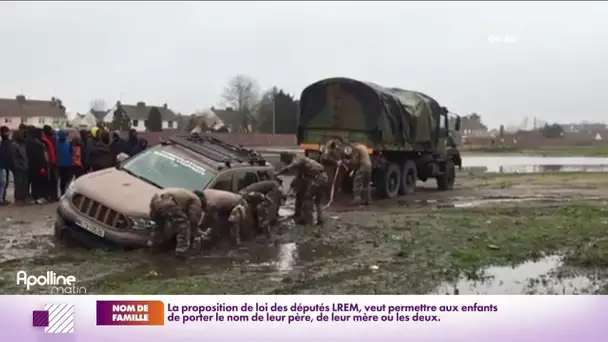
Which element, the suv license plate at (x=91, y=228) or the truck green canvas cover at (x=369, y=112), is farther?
the truck green canvas cover at (x=369, y=112)

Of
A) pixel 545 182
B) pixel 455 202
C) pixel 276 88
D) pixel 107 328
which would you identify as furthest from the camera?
pixel 455 202

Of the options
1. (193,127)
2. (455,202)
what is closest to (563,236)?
(455,202)

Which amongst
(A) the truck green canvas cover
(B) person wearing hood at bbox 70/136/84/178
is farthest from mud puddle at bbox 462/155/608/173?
(B) person wearing hood at bbox 70/136/84/178

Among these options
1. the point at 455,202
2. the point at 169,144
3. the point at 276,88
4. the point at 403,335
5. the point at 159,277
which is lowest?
the point at 403,335

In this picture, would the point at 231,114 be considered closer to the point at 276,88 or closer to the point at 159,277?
the point at 276,88

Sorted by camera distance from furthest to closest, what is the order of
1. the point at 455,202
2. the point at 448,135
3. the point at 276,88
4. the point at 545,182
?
the point at 448,135 → the point at 455,202 → the point at 545,182 → the point at 276,88

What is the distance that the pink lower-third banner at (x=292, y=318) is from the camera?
4008 millimetres

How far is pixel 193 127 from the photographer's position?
4.35 m

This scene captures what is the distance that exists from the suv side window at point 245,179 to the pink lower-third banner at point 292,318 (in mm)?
817

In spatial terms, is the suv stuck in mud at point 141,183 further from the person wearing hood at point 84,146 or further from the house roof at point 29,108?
the house roof at point 29,108

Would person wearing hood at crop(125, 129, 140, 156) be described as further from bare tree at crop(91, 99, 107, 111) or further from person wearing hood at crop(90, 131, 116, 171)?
bare tree at crop(91, 99, 107, 111)

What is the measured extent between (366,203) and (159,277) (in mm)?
1571

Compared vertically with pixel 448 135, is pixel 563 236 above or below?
below

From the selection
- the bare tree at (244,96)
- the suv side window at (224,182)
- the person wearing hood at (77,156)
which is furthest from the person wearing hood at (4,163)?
the bare tree at (244,96)
